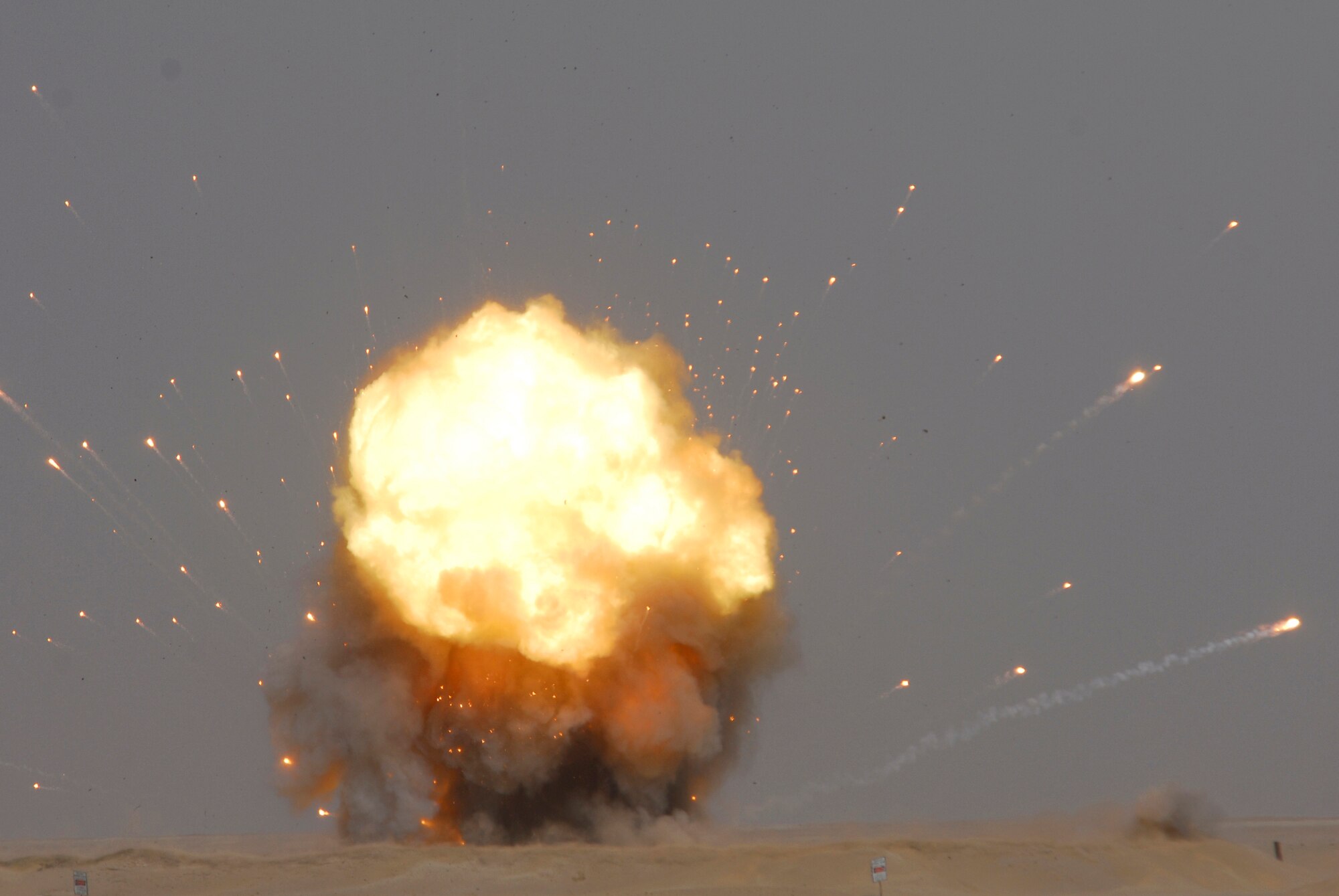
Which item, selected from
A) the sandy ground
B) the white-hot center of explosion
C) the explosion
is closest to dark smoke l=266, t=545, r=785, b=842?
the explosion

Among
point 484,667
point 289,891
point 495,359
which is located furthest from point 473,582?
point 289,891

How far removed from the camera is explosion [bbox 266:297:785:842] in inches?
1914

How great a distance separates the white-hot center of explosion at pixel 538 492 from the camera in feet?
159

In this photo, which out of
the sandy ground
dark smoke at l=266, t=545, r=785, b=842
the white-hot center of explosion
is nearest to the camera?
the sandy ground

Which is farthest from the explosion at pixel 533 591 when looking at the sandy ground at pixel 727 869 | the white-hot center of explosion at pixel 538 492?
the sandy ground at pixel 727 869

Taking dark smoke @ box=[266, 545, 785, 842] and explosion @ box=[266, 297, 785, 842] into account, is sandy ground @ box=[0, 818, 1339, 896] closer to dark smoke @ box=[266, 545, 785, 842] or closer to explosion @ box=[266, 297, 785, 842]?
dark smoke @ box=[266, 545, 785, 842]

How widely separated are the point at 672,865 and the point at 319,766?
47.8ft

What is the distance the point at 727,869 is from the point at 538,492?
13345 mm

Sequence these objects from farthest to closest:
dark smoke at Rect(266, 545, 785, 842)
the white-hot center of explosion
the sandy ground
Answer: dark smoke at Rect(266, 545, 785, 842) < the white-hot center of explosion < the sandy ground

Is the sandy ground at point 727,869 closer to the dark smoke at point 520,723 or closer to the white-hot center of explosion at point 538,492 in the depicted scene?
the dark smoke at point 520,723

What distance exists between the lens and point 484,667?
49.9m

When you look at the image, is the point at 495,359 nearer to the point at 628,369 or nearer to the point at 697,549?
the point at 628,369

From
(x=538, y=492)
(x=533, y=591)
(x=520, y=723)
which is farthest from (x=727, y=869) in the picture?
(x=538, y=492)

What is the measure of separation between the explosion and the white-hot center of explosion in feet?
0.23
